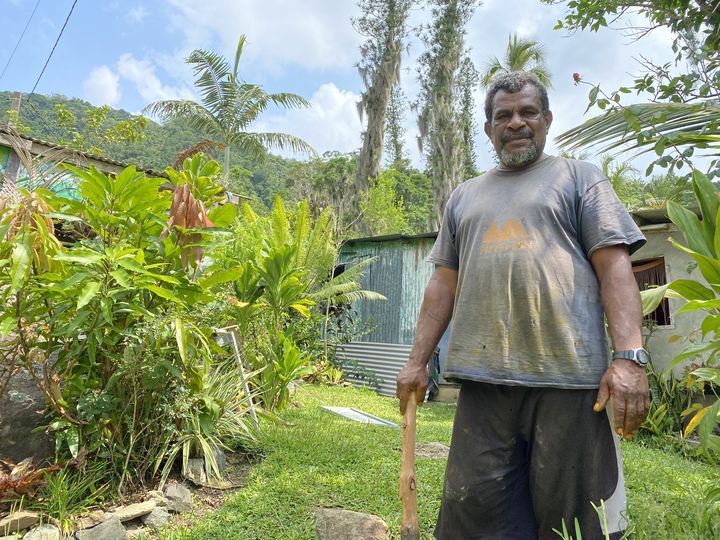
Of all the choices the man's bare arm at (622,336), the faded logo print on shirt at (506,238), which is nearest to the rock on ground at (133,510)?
the faded logo print on shirt at (506,238)

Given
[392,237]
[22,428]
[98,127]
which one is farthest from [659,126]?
[98,127]

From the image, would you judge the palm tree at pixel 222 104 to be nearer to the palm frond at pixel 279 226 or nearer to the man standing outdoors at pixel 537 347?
the palm frond at pixel 279 226

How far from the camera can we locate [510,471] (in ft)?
6.17

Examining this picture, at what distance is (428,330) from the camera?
225 cm

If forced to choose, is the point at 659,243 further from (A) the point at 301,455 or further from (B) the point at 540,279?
(B) the point at 540,279

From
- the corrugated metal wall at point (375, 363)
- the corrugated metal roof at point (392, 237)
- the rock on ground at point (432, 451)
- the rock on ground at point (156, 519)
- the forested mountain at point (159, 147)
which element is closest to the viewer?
the rock on ground at point (156, 519)

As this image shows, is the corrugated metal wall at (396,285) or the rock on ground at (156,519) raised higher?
the corrugated metal wall at (396,285)

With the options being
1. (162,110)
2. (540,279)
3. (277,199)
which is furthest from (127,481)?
(162,110)

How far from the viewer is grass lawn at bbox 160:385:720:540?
2859 millimetres

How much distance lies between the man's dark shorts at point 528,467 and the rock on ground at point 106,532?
79.6 inches

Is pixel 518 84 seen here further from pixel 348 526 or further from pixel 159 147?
pixel 159 147

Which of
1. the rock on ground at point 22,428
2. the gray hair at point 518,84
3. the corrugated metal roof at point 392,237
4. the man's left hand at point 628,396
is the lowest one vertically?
the rock on ground at point 22,428

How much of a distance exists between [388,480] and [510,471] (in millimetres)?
2101

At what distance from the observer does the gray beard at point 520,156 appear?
207cm
